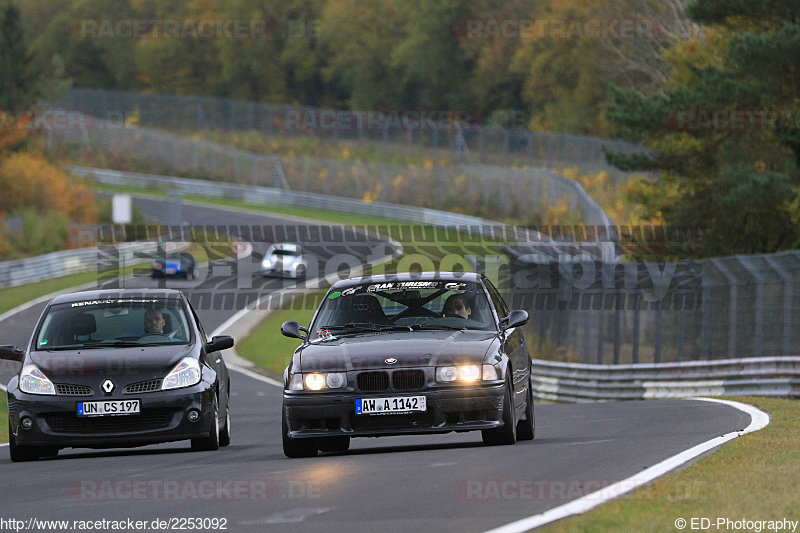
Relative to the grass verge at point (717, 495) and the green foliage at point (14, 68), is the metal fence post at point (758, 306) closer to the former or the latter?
the grass verge at point (717, 495)

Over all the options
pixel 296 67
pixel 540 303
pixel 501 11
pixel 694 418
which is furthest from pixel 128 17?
pixel 694 418

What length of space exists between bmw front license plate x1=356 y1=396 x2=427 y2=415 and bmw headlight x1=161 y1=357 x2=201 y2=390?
2.12m

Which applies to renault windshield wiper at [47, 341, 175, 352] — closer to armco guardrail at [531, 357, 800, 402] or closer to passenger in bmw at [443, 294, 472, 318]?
passenger in bmw at [443, 294, 472, 318]

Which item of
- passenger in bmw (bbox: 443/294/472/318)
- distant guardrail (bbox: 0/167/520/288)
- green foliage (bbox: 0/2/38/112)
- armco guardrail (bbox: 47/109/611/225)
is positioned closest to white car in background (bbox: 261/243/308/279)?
distant guardrail (bbox: 0/167/520/288)

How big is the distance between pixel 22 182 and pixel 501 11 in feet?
153

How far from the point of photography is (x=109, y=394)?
1245 centimetres

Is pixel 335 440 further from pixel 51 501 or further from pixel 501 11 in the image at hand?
pixel 501 11

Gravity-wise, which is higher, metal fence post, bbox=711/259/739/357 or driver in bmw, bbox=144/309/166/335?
driver in bmw, bbox=144/309/166/335

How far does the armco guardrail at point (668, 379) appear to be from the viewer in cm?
2173

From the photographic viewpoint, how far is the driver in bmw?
44.4 feet

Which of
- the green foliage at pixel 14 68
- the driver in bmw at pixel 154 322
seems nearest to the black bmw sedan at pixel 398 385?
the driver in bmw at pixel 154 322

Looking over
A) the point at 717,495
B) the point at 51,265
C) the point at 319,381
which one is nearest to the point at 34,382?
the point at 319,381

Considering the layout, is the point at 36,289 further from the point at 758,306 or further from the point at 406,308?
the point at 406,308

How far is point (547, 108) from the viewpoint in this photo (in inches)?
3863
